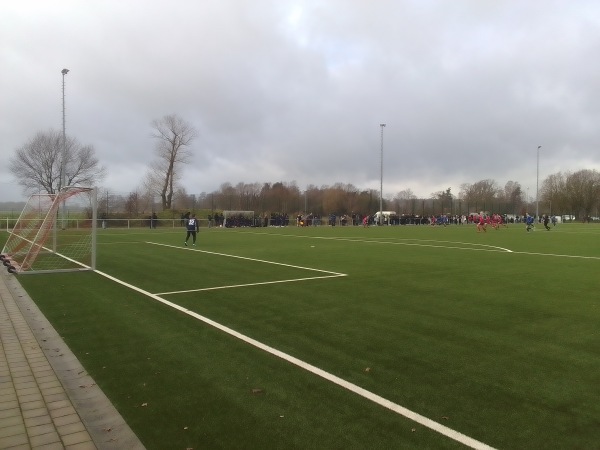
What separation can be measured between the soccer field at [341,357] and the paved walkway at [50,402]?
16 centimetres

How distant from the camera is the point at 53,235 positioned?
18.0 meters

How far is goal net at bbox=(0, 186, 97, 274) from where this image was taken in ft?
45.6

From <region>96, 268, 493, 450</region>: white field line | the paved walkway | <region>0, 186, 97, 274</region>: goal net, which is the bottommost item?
the paved walkway

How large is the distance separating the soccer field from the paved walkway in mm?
164

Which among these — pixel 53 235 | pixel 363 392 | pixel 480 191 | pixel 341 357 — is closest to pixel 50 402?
pixel 363 392

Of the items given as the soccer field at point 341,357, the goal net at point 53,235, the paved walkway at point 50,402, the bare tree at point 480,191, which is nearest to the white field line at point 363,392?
the soccer field at point 341,357

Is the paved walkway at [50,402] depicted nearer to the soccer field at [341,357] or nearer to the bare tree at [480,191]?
the soccer field at [341,357]

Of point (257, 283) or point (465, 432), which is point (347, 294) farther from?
point (465, 432)

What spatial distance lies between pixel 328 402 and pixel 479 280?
8238mm

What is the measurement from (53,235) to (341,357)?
1598cm

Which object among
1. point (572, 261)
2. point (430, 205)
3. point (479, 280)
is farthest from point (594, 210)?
point (479, 280)

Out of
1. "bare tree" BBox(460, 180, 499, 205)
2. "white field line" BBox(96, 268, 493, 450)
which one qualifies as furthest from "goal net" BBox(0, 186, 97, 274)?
"bare tree" BBox(460, 180, 499, 205)

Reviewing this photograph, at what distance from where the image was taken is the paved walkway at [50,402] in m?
3.67

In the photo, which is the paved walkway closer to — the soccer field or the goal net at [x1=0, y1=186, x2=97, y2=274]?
the soccer field
